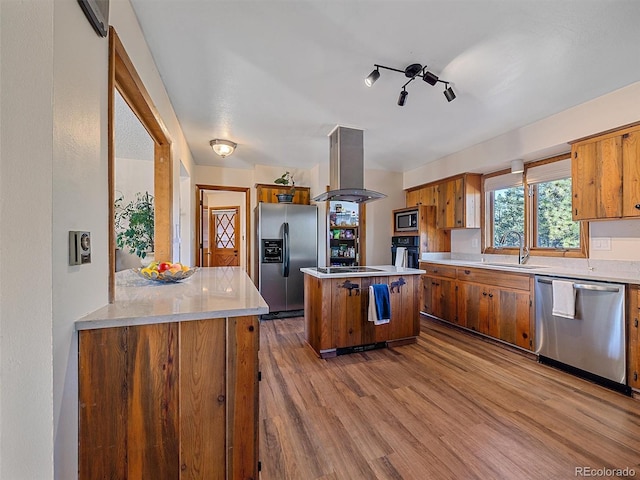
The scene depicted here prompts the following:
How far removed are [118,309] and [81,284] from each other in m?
0.19

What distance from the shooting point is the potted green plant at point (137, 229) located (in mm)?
2839

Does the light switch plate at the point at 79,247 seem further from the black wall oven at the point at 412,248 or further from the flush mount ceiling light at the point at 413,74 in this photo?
the black wall oven at the point at 412,248

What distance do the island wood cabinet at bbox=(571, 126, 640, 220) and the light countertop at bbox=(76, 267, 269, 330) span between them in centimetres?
305

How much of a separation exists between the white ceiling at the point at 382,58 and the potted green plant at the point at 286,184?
4.57 ft

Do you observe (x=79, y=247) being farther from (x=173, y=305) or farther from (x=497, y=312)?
(x=497, y=312)

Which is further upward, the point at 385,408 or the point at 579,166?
the point at 579,166

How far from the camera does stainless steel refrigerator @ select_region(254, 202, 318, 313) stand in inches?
170

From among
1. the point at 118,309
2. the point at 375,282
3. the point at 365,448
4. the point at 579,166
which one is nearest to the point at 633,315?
the point at 579,166

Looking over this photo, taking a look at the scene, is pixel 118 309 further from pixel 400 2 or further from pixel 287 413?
pixel 400 2

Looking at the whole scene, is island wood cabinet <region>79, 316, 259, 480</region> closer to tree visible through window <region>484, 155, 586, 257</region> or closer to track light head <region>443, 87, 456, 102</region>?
track light head <region>443, 87, 456, 102</region>

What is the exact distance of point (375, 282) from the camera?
3.03m

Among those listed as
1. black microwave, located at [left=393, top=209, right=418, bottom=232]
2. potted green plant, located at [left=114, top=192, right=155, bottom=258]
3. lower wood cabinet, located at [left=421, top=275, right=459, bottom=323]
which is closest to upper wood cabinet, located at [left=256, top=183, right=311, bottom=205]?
black microwave, located at [left=393, top=209, right=418, bottom=232]

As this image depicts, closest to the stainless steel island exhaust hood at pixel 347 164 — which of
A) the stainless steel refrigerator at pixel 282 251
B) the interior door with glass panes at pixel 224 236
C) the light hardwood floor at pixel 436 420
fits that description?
the stainless steel refrigerator at pixel 282 251

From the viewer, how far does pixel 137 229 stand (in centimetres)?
290
